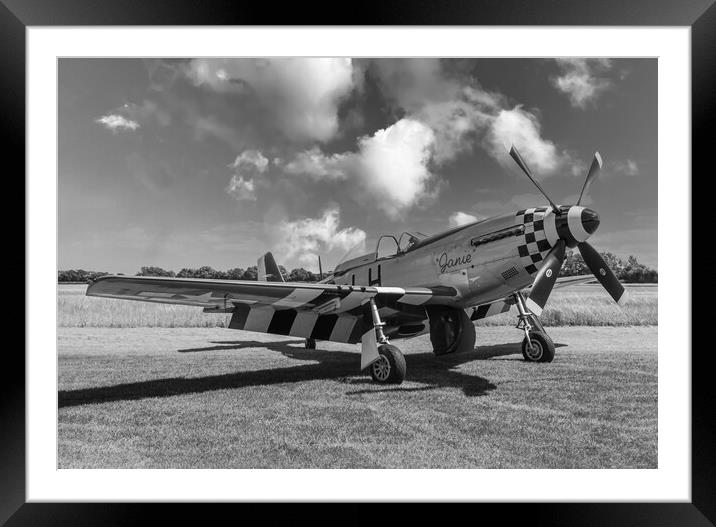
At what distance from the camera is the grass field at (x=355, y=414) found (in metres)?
3.94

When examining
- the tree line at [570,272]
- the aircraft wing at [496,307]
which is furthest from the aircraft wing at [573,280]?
the tree line at [570,272]

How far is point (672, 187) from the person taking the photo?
4430mm

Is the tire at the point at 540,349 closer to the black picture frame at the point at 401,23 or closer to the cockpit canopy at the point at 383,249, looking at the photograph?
the cockpit canopy at the point at 383,249

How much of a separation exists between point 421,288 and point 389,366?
1387 mm

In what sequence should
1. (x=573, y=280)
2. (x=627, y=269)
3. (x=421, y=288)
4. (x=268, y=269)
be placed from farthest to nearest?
(x=268, y=269) < (x=627, y=269) < (x=573, y=280) < (x=421, y=288)

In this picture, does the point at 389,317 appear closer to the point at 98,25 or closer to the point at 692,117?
the point at 692,117

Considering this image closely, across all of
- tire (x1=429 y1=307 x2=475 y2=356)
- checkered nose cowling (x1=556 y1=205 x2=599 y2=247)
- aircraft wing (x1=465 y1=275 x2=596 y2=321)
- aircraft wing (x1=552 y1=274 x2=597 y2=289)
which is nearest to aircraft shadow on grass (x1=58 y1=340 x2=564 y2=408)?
tire (x1=429 y1=307 x2=475 y2=356)

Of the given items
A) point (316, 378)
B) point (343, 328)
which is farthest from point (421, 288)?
point (316, 378)

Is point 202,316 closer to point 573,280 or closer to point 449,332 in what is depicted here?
point 449,332

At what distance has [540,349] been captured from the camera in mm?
8078

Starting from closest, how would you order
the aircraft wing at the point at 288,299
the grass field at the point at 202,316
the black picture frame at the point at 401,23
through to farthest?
the black picture frame at the point at 401,23
the aircraft wing at the point at 288,299
the grass field at the point at 202,316

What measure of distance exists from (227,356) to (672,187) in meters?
8.29

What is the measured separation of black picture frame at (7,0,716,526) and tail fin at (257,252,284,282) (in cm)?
805

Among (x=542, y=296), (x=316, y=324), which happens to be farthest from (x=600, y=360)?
(x=316, y=324)
